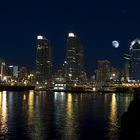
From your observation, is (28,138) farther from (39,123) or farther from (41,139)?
(39,123)

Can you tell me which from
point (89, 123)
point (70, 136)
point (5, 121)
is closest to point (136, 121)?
point (70, 136)

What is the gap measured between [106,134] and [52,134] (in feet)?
18.3

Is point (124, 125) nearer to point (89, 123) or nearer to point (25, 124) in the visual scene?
point (89, 123)

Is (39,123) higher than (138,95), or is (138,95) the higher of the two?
(138,95)

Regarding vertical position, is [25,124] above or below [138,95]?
below

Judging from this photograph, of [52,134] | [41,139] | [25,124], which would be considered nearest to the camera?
[41,139]

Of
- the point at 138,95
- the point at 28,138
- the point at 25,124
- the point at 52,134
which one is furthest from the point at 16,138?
the point at 138,95

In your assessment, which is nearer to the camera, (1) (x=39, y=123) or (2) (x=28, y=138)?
(2) (x=28, y=138)

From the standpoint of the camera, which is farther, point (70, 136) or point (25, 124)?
point (25, 124)

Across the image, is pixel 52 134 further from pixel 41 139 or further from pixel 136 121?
pixel 136 121

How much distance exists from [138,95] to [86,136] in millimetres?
13225

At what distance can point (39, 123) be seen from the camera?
53094mm

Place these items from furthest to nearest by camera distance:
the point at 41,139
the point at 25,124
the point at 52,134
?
the point at 25,124
the point at 52,134
the point at 41,139

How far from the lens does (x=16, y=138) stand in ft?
135
